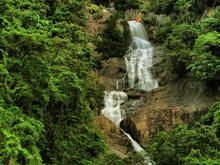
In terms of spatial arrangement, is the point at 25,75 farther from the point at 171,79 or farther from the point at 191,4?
the point at 191,4

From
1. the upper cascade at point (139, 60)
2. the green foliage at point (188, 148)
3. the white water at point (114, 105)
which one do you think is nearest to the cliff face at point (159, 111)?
the white water at point (114, 105)

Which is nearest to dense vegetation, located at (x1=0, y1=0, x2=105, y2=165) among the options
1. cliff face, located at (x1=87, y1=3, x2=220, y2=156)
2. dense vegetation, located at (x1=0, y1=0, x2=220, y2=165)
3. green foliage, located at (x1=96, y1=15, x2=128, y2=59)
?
dense vegetation, located at (x1=0, y1=0, x2=220, y2=165)

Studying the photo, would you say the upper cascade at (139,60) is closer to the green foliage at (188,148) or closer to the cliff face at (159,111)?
the cliff face at (159,111)

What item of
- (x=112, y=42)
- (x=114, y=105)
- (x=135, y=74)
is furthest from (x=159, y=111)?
(x=112, y=42)

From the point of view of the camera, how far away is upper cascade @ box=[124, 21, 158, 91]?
113 ft

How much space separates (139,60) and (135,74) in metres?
2.88

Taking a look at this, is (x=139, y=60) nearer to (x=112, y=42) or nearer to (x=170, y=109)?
(x=112, y=42)

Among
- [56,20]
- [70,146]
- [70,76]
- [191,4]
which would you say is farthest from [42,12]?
[191,4]

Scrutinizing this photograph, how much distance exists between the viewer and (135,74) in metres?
35.7

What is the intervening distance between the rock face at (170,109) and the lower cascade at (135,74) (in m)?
1.08

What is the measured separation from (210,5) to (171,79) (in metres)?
11.2

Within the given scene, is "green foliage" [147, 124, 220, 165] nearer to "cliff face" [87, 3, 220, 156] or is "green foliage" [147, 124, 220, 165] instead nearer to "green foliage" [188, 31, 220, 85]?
"cliff face" [87, 3, 220, 156]

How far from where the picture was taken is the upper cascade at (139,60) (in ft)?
113

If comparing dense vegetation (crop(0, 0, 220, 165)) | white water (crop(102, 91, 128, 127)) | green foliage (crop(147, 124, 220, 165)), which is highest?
dense vegetation (crop(0, 0, 220, 165))
